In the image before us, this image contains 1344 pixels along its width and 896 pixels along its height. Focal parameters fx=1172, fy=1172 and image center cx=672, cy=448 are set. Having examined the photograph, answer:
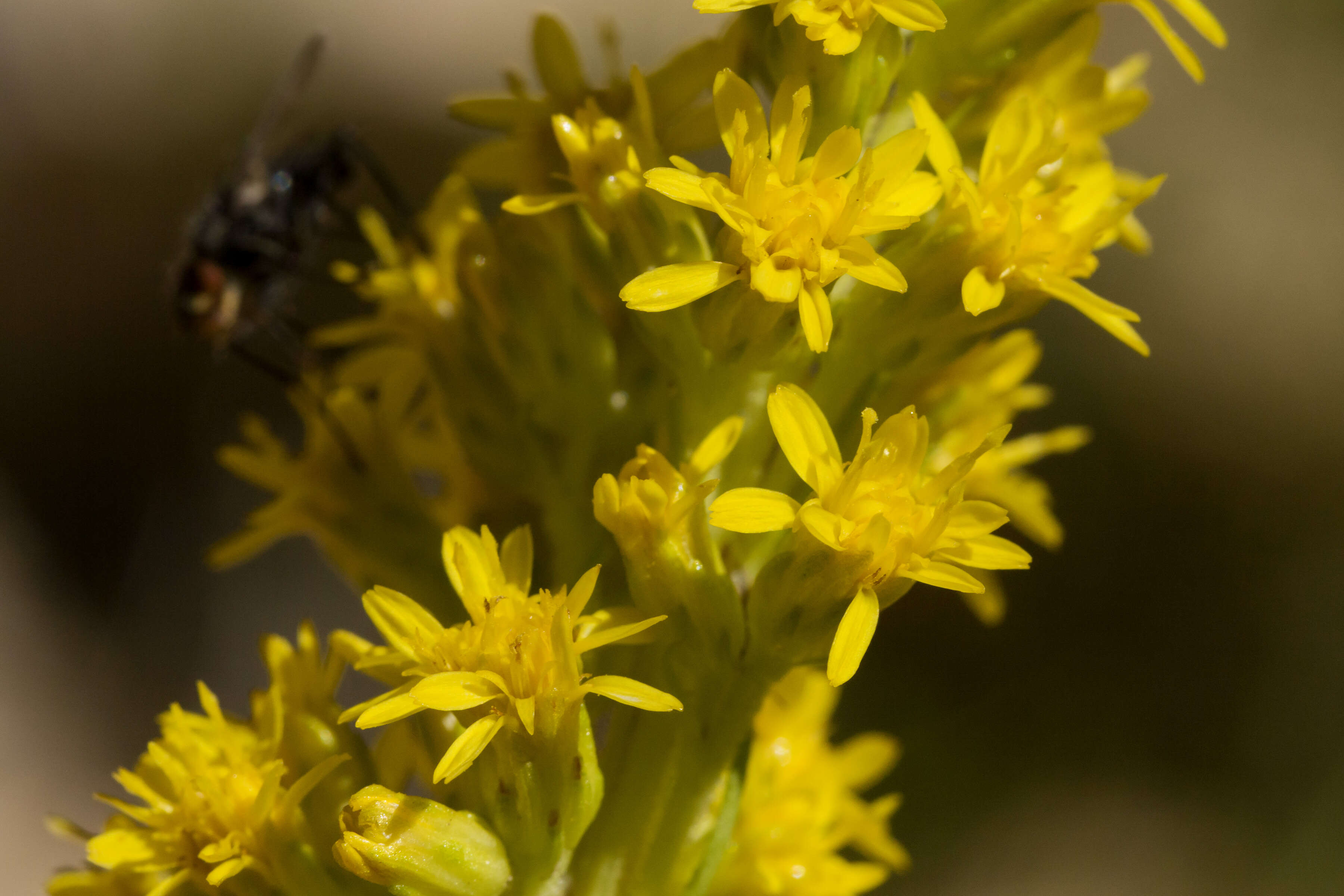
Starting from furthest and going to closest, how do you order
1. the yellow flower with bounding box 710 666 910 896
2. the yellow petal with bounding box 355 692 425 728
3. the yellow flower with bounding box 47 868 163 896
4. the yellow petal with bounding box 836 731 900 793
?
the yellow petal with bounding box 836 731 900 793 < the yellow flower with bounding box 710 666 910 896 < the yellow flower with bounding box 47 868 163 896 < the yellow petal with bounding box 355 692 425 728

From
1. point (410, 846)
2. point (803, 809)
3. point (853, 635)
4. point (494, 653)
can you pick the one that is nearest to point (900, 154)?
point (853, 635)

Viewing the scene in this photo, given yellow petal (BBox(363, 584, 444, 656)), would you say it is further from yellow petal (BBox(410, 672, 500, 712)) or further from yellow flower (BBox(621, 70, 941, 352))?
yellow flower (BBox(621, 70, 941, 352))

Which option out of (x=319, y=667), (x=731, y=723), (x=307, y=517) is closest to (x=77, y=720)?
(x=307, y=517)

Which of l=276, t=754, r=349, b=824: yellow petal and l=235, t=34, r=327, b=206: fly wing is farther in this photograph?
l=235, t=34, r=327, b=206: fly wing

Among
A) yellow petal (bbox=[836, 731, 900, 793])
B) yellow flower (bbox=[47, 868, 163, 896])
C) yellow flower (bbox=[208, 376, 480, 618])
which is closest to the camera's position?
yellow flower (bbox=[47, 868, 163, 896])

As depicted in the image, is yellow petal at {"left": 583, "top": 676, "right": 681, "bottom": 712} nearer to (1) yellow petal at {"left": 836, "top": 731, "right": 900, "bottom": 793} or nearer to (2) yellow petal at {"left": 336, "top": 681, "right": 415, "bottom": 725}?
(2) yellow petal at {"left": 336, "top": 681, "right": 415, "bottom": 725}

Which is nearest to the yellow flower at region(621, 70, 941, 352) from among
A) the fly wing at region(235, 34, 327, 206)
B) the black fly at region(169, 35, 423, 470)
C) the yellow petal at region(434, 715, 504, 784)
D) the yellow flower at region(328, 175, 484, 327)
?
the yellow petal at region(434, 715, 504, 784)

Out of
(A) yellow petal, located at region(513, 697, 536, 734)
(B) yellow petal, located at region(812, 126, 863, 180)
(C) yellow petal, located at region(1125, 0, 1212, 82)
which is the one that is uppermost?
(C) yellow petal, located at region(1125, 0, 1212, 82)

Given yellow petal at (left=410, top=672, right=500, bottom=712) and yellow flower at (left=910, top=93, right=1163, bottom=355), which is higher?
yellow flower at (left=910, top=93, right=1163, bottom=355)
